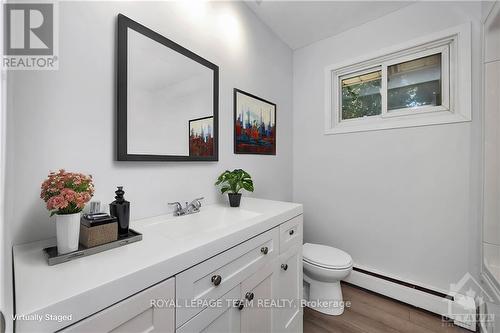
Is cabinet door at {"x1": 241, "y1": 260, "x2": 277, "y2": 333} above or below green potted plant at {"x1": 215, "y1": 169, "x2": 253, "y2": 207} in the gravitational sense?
below

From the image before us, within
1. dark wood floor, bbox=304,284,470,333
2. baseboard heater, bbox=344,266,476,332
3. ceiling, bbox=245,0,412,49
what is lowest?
dark wood floor, bbox=304,284,470,333

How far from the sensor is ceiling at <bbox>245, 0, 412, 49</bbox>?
192cm

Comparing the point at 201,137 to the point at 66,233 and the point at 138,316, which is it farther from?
the point at 138,316

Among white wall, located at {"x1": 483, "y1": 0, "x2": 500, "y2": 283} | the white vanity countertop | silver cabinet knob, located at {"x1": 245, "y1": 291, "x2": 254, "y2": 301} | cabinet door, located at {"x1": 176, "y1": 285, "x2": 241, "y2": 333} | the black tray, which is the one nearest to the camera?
the white vanity countertop

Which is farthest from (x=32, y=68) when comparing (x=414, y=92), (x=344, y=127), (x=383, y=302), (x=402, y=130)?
(x=383, y=302)

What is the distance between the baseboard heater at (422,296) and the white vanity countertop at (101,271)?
1683 millimetres

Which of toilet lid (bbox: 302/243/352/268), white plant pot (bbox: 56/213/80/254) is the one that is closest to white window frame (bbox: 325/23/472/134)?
toilet lid (bbox: 302/243/352/268)

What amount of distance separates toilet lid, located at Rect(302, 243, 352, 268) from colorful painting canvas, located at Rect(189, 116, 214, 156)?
1.21 m

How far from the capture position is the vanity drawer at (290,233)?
52.4 inches

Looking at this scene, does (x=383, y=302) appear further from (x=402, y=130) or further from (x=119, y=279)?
(x=119, y=279)

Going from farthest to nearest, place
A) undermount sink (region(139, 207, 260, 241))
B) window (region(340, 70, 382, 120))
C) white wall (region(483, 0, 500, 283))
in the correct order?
1. window (region(340, 70, 382, 120))
2. white wall (region(483, 0, 500, 283))
3. undermount sink (region(139, 207, 260, 241))

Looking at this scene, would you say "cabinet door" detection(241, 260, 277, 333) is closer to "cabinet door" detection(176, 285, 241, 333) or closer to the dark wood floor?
"cabinet door" detection(176, 285, 241, 333)

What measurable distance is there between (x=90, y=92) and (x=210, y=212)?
914 mm

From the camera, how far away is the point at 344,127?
2277mm
